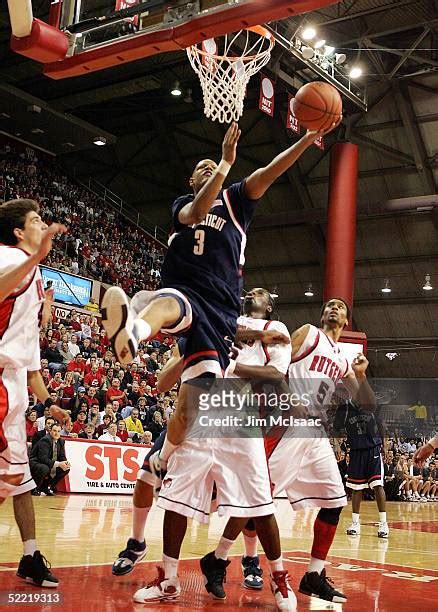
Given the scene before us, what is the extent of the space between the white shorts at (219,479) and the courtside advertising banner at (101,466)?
8569 millimetres

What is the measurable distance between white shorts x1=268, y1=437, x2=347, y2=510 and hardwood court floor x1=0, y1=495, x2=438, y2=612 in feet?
1.94

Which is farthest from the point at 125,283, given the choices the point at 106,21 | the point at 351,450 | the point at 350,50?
the point at 106,21

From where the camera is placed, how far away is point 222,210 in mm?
4352

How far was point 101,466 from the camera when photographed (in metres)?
12.8

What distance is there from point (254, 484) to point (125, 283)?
64.4 ft

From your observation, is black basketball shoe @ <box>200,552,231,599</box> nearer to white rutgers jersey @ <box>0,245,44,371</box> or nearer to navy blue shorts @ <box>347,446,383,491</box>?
white rutgers jersey @ <box>0,245,44,371</box>

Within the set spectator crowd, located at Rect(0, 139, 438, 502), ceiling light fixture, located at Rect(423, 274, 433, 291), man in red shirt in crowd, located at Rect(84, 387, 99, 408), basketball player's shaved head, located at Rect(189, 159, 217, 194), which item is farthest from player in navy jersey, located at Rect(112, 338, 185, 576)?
ceiling light fixture, located at Rect(423, 274, 433, 291)

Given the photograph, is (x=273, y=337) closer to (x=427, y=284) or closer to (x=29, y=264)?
(x=29, y=264)

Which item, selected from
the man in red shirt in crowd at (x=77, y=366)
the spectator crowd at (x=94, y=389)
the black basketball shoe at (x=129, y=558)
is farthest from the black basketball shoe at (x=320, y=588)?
the man in red shirt in crowd at (x=77, y=366)

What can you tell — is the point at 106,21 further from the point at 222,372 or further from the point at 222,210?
the point at 222,372

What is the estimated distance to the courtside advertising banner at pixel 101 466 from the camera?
40.5 feet

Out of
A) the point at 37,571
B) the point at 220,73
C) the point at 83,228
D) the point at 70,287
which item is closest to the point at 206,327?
the point at 37,571

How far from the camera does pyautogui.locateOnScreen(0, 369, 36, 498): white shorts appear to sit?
3.80 metres

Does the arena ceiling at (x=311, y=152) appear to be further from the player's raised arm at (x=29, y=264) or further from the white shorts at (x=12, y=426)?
the player's raised arm at (x=29, y=264)
